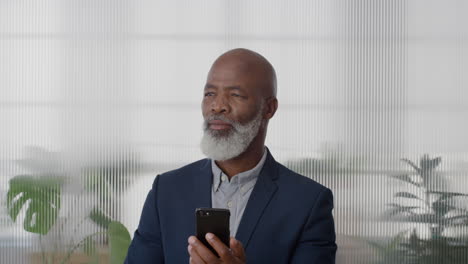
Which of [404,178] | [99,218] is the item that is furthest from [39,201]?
[404,178]

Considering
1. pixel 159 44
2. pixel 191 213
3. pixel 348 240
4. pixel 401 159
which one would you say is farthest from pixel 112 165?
pixel 191 213

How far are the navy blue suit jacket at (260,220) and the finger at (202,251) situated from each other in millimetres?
179

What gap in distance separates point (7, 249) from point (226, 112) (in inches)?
92.0

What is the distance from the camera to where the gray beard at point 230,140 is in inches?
58.3

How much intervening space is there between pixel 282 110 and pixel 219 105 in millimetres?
1832

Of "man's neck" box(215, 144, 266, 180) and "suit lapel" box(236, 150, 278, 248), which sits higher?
"man's neck" box(215, 144, 266, 180)

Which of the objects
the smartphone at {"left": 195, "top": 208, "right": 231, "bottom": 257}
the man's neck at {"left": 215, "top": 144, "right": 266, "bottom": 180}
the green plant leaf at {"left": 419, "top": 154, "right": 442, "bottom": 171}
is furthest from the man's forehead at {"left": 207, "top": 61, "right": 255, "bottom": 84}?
the green plant leaf at {"left": 419, "top": 154, "right": 442, "bottom": 171}

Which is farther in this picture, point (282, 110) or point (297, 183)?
point (282, 110)

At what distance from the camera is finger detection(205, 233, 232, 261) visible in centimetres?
127

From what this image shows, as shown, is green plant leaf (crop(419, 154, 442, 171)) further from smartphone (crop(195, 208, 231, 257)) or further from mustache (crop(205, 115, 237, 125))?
smartphone (crop(195, 208, 231, 257))

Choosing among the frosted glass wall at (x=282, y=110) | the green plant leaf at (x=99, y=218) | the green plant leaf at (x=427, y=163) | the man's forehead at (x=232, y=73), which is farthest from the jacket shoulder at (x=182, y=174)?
the green plant leaf at (x=427, y=163)

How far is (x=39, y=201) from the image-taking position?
3.36 meters

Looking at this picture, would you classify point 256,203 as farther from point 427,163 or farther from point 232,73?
point 427,163

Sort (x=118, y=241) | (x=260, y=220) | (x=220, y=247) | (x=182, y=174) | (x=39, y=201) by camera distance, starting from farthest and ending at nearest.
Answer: (x=39, y=201) < (x=118, y=241) < (x=182, y=174) < (x=260, y=220) < (x=220, y=247)
